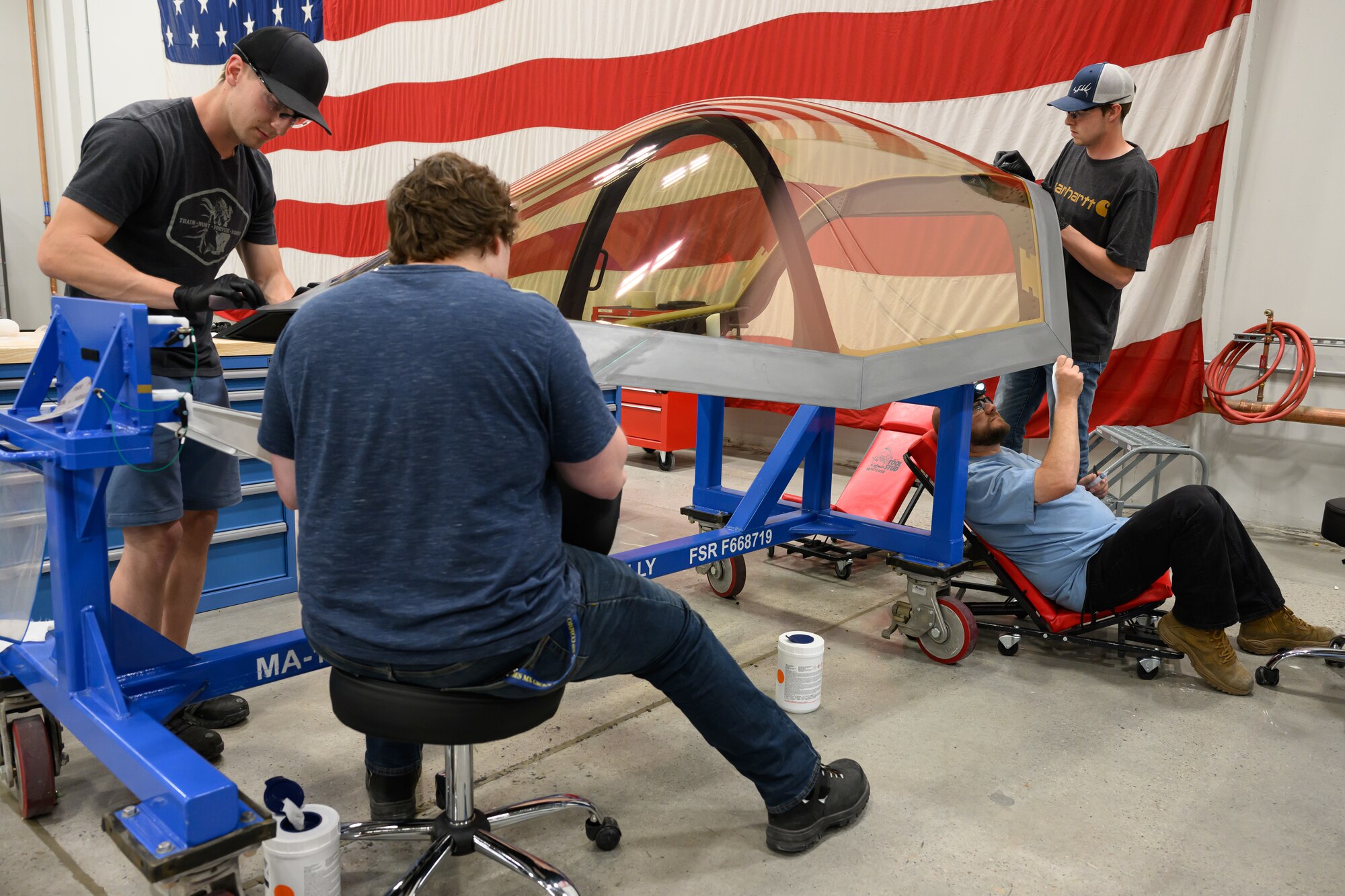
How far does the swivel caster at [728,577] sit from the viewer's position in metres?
3.26

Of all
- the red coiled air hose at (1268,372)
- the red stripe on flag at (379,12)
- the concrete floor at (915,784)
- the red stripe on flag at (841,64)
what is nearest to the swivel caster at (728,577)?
the concrete floor at (915,784)

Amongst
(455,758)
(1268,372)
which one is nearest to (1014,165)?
(1268,372)

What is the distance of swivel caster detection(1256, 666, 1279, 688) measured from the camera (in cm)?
261

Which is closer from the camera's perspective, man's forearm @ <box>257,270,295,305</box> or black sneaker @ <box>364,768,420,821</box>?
black sneaker @ <box>364,768,420,821</box>

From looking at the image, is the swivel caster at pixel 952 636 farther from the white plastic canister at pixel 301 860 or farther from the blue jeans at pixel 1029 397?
the white plastic canister at pixel 301 860

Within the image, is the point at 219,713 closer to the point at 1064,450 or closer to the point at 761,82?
the point at 1064,450

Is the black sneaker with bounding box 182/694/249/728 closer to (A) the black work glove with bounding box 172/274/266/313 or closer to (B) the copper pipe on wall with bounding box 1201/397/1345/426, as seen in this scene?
(A) the black work glove with bounding box 172/274/266/313

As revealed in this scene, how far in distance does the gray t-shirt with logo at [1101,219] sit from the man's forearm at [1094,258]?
0.9 inches

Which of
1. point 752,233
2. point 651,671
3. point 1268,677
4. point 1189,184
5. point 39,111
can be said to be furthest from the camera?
point 39,111

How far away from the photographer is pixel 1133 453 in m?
3.75

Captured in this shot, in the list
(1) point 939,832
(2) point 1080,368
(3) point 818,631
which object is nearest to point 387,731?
(1) point 939,832

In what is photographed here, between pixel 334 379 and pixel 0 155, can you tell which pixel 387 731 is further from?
pixel 0 155

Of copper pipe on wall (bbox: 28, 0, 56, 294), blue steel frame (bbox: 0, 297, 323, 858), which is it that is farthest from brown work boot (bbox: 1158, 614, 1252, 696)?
copper pipe on wall (bbox: 28, 0, 56, 294)

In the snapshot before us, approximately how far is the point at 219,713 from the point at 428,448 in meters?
1.49
